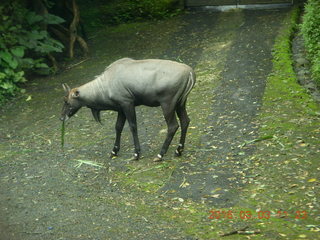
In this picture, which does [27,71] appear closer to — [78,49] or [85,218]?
[78,49]

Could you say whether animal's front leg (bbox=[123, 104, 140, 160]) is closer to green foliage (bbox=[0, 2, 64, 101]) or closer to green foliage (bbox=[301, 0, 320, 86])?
green foliage (bbox=[301, 0, 320, 86])

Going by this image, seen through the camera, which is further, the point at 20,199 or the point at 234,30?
the point at 234,30

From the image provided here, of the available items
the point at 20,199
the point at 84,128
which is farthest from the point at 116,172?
the point at 84,128

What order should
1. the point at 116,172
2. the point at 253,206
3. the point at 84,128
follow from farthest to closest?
the point at 84,128
the point at 116,172
the point at 253,206

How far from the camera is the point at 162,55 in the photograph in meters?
13.5

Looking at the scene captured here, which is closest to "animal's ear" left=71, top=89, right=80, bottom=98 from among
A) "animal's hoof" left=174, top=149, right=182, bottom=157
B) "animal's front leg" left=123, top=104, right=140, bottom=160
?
"animal's front leg" left=123, top=104, right=140, bottom=160

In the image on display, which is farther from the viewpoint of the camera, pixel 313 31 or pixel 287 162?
pixel 313 31

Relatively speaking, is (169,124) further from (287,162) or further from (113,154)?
(287,162)

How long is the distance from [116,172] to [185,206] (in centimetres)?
161
